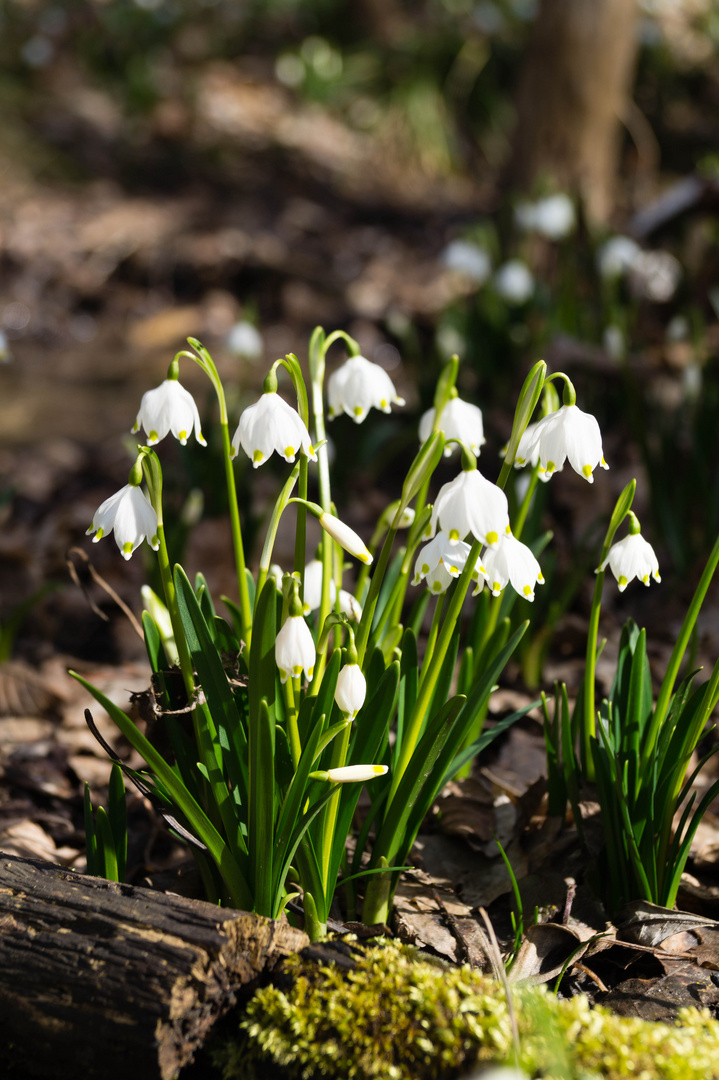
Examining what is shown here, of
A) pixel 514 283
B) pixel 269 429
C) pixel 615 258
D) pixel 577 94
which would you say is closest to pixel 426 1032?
pixel 269 429

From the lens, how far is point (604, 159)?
17.2 ft

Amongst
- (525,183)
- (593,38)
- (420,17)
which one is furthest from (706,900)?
(420,17)

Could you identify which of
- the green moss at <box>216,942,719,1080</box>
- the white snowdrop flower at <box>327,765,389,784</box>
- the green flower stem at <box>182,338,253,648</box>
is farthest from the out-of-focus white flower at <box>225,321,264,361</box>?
the green moss at <box>216,942,719,1080</box>

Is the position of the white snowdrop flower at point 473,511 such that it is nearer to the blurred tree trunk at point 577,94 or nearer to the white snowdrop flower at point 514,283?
the white snowdrop flower at point 514,283

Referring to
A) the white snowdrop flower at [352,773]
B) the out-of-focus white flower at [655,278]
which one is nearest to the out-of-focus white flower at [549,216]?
the out-of-focus white flower at [655,278]

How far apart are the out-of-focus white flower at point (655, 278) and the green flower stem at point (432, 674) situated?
3.62 metres

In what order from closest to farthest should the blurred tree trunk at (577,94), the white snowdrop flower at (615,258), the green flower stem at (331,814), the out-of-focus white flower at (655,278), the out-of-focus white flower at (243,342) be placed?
the green flower stem at (331,814) < the out-of-focus white flower at (243,342) < the white snowdrop flower at (615,258) < the out-of-focus white flower at (655,278) < the blurred tree trunk at (577,94)

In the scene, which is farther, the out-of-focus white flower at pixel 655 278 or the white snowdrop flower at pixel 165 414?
the out-of-focus white flower at pixel 655 278

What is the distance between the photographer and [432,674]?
53.0 inches

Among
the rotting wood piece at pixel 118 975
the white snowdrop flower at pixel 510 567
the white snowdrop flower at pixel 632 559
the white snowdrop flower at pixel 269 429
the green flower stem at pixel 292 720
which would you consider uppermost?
the white snowdrop flower at pixel 269 429

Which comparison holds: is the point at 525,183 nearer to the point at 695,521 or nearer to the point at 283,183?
the point at 695,521

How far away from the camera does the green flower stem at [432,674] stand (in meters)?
1.24

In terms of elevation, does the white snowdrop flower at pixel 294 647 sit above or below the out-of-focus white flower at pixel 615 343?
above

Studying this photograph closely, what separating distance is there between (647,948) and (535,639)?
3.29 feet
